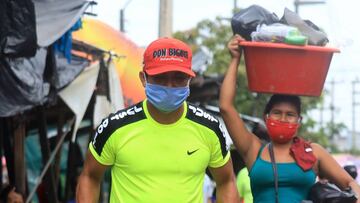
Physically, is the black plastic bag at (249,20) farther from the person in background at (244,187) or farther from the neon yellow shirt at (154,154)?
the person in background at (244,187)

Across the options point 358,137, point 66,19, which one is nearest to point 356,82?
point 358,137

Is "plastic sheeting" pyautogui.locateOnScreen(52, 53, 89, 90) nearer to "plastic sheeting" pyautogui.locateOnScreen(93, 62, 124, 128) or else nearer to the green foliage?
"plastic sheeting" pyautogui.locateOnScreen(93, 62, 124, 128)

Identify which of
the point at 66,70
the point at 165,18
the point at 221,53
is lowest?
the point at 221,53

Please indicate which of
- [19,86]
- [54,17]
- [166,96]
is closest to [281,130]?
[166,96]

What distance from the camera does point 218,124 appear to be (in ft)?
13.4

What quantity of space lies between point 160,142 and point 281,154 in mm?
1330

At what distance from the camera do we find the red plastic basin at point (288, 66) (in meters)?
5.02

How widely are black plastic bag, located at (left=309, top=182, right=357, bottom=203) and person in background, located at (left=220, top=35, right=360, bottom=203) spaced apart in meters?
0.08

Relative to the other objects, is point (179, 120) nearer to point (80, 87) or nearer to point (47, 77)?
point (47, 77)

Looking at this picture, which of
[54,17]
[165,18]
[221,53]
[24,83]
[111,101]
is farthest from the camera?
[221,53]

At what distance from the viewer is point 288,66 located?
5.04 meters

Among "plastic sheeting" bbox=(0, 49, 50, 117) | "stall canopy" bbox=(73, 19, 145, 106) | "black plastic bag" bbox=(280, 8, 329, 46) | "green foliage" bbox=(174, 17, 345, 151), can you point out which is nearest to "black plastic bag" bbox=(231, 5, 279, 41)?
"black plastic bag" bbox=(280, 8, 329, 46)

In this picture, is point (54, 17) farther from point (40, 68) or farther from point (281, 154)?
point (281, 154)

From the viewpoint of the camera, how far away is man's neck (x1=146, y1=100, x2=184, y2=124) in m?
3.96
